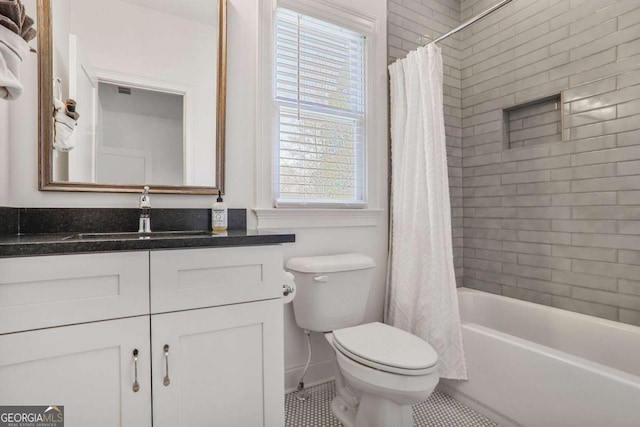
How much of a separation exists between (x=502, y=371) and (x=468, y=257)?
1.08 m

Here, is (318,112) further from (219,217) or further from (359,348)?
(359,348)

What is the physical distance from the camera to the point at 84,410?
0.97 metres

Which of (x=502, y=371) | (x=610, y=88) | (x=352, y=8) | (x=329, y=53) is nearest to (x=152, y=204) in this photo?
(x=329, y=53)

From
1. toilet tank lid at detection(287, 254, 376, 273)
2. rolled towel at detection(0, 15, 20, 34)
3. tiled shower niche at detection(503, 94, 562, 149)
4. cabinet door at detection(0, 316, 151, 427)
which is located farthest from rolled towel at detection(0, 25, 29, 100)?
tiled shower niche at detection(503, 94, 562, 149)

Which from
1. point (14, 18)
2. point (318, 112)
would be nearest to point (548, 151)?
point (318, 112)

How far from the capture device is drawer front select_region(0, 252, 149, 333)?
0.89m

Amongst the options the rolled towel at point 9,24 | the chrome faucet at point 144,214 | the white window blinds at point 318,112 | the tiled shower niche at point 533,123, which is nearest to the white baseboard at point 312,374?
the white window blinds at point 318,112

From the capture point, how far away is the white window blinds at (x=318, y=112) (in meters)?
1.85

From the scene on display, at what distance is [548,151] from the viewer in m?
2.01

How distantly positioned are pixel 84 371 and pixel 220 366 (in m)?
0.40

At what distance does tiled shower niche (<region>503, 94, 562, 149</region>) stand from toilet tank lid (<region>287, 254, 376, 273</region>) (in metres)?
1.39

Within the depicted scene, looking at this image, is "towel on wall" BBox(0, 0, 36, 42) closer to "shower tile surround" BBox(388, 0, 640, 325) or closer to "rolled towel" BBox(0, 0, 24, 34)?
"rolled towel" BBox(0, 0, 24, 34)

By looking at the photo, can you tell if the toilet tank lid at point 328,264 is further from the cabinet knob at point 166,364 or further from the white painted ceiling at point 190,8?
the white painted ceiling at point 190,8

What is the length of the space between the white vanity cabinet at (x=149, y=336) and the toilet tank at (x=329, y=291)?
42 cm
